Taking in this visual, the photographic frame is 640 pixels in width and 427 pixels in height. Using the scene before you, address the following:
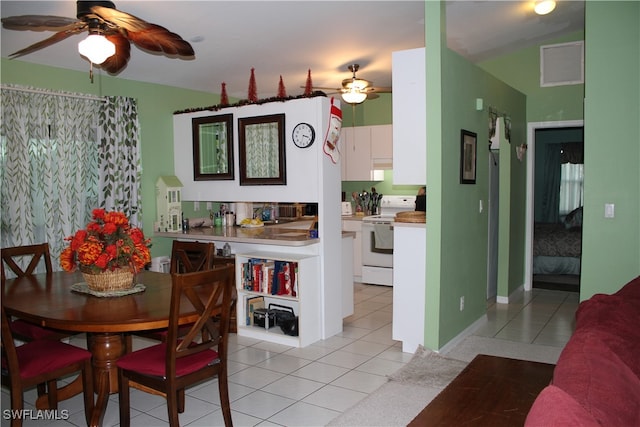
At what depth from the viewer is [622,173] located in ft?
11.9

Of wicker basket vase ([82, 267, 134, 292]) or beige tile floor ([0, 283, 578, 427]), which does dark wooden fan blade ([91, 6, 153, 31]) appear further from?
beige tile floor ([0, 283, 578, 427])

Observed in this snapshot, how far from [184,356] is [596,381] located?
2.03 metres

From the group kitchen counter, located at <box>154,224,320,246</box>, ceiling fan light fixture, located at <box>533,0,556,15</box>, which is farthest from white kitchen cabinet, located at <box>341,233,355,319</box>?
ceiling fan light fixture, located at <box>533,0,556,15</box>

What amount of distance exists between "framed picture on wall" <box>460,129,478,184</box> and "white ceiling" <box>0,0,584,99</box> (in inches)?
46.3

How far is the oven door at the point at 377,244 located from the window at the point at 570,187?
14.1 feet

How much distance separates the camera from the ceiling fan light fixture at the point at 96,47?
2861mm

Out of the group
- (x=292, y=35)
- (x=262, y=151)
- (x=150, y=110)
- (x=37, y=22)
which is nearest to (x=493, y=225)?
(x=262, y=151)

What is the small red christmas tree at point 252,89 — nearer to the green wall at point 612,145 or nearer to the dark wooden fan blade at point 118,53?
the dark wooden fan blade at point 118,53

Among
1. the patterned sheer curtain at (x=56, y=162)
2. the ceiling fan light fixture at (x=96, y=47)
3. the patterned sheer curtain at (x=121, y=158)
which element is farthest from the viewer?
the patterned sheer curtain at (x=121, y=158)

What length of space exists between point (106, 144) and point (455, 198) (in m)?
3.24

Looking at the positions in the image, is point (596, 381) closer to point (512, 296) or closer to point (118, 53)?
point (118, 53)

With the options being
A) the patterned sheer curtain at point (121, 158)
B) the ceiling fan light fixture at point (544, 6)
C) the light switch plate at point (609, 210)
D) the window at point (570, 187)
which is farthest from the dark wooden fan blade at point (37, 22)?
the window at point (570, 187)

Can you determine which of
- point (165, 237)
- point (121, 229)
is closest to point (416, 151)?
point (121, 229)

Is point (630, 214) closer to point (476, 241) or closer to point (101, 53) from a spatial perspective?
point (476, 241)
